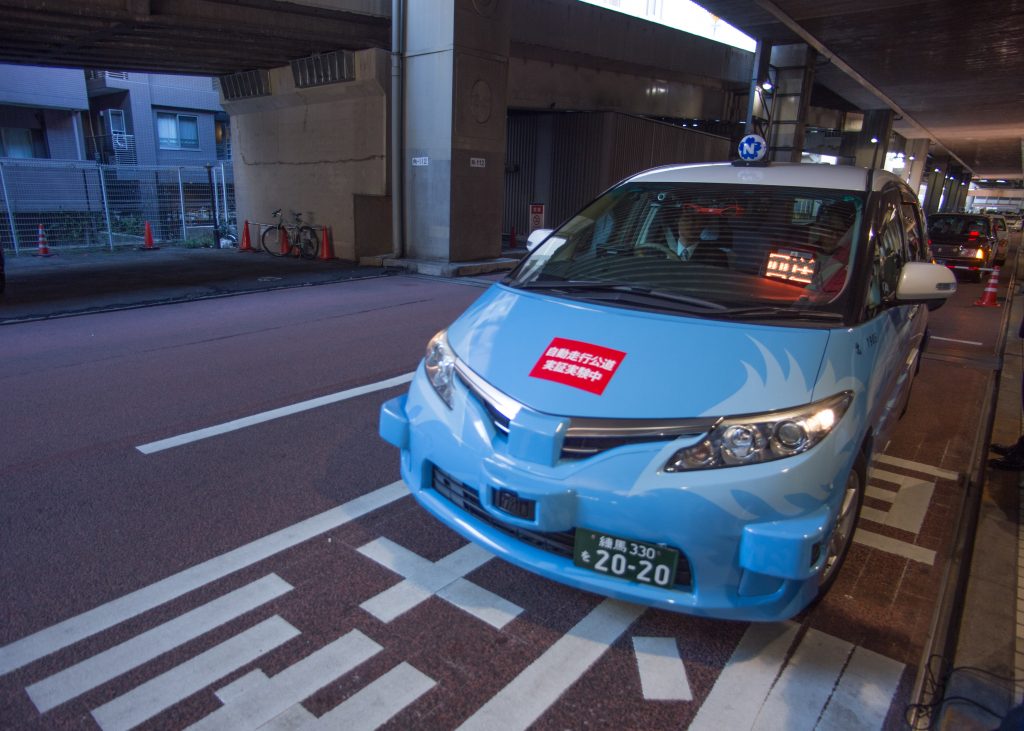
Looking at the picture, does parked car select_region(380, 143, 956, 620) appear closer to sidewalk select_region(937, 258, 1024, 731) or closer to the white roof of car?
the white roof of car

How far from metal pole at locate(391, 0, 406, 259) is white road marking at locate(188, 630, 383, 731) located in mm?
12090

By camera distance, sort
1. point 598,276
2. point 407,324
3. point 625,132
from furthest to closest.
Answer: point 625,132 < point 407,324 < point 598,276

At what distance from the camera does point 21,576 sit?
2.92 m

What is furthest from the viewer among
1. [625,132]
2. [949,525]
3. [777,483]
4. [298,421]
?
[625,132]

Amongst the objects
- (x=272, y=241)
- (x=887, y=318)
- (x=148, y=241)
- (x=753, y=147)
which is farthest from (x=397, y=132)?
(x=887, y=318)

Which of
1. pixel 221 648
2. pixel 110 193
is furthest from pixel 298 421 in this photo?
pixel 110 193

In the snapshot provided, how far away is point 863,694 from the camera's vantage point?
2389 mm

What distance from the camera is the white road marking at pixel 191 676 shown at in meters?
2.18

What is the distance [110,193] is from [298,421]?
13.9 metres

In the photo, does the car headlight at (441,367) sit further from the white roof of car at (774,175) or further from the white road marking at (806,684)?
the white roof of car at (774,175)

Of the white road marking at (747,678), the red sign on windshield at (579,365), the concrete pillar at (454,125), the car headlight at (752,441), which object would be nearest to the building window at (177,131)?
the concrete pillar at (454,125)

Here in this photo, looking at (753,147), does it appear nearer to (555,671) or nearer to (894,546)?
(894,546)

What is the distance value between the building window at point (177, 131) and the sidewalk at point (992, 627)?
1253 inches

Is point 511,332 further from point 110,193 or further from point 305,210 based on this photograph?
point 110,193
